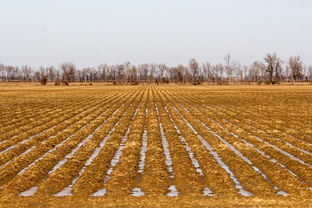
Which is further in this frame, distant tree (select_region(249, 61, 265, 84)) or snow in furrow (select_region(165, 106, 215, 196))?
distant tree (select_region(249, 61, 265, 84))

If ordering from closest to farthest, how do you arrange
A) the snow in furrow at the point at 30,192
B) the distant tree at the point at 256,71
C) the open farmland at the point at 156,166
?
the open farmland at the point at 156,166, the snow in furrow at the point at 30,192, the distant tree at the point at 256,71

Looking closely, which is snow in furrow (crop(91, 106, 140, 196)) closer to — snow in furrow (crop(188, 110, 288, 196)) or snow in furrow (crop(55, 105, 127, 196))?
snow in furrow (crop(55, 105, 127, 196))

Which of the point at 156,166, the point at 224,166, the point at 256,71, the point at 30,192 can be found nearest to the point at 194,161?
the point at 224,166

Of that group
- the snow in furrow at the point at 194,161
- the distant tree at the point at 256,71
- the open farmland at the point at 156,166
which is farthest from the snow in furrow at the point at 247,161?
the distant tree at the point at 256,71

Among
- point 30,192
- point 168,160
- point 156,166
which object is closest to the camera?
point 30,192

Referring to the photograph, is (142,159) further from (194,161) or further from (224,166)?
(224,166)

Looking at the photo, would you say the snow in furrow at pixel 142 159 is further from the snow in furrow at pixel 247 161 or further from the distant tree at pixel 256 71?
the distant tree at pixel 256 71

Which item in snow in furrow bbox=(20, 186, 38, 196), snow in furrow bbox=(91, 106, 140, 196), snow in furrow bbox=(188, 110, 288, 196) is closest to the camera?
snow in furrow bbox=(20, 186, 38, 196)

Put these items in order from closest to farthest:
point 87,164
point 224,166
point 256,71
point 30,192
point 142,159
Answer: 1. point 30,192
2. point 224,166
3. point 87,164
4. point 142,159
5. point 256,71

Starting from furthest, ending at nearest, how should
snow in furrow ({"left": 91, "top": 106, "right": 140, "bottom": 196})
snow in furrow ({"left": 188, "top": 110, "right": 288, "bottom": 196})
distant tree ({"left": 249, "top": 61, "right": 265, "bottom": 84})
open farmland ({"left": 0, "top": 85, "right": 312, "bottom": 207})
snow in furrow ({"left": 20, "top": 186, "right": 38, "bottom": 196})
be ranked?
distant tree ({"left": 249, "top": 61, "right": 265, "bottom": 84}), snow in furrow ({"left": 188, "top": 110, "right": 288, "bottom": 196}), snow in furrow ({"left": 91, "top": 106, "right": 140, "bottom": 196}), snow in furrow ({"left": 20, "top": 186, "right": 38, "bottom": 196}), open farmland ({"left": 0, "top": 85, "right": 312, "bottom": 207})

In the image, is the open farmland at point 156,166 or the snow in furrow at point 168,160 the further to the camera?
the snow in furrow at point 168,160

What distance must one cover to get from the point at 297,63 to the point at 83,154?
16663cm

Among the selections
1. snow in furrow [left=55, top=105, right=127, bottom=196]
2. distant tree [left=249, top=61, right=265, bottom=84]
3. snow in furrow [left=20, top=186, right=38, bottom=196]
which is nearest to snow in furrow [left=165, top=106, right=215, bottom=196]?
snow in furrow [left=55, top=105, right=127, bottom=196]

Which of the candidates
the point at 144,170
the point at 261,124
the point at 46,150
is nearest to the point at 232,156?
the point at 144,170
